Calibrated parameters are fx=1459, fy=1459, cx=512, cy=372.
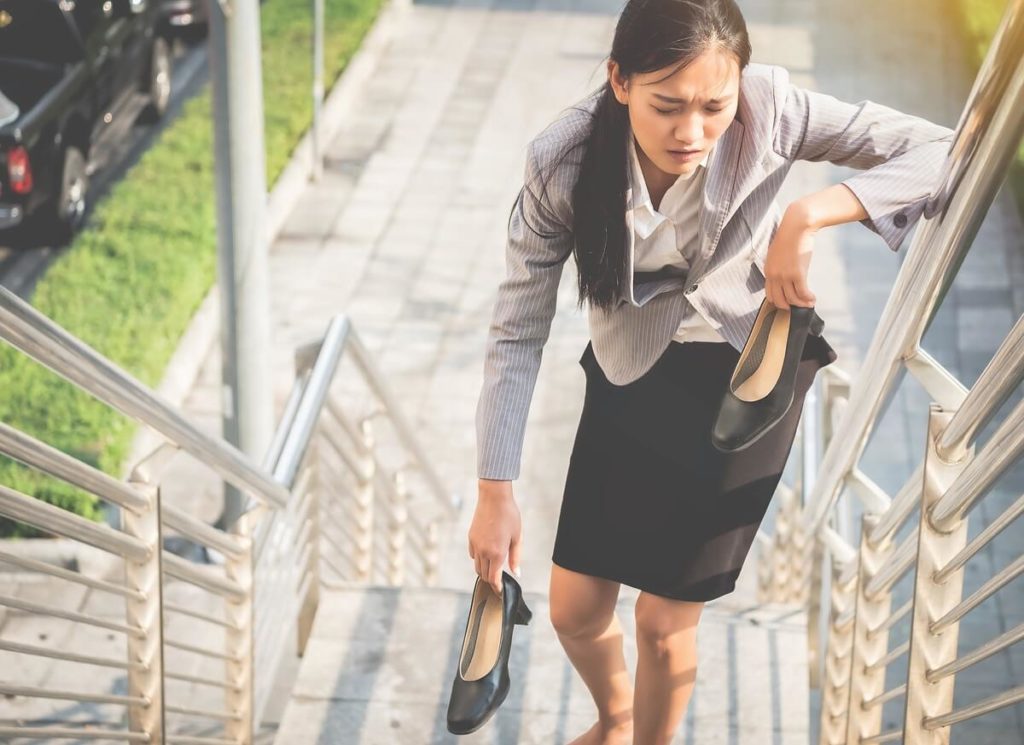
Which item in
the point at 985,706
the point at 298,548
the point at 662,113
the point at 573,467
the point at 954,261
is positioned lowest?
the point at 298,548

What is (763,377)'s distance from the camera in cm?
222

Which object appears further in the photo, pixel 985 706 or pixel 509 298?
pixel 509 298

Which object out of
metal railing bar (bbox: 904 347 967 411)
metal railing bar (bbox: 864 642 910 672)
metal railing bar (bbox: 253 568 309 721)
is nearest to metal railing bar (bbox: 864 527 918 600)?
metal railing bar (bbox: 864 642 910 672)

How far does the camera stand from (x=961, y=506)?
79.9 inches

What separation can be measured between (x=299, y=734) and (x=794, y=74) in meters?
8.79

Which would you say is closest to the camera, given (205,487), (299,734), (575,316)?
(299,734)

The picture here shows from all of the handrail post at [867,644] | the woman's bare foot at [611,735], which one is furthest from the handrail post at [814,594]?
the woman's bare foot at [611,735]

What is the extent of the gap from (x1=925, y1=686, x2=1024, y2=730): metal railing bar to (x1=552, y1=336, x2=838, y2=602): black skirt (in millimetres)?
482

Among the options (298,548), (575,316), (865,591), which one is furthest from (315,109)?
(865,591)

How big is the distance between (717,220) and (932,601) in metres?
0.66

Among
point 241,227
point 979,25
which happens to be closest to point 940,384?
point 241,227

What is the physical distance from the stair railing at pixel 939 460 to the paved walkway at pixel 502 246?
2623 millimetres

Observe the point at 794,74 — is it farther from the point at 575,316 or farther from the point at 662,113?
the point at 662,113

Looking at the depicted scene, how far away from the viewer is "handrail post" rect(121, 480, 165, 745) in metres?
2.58
